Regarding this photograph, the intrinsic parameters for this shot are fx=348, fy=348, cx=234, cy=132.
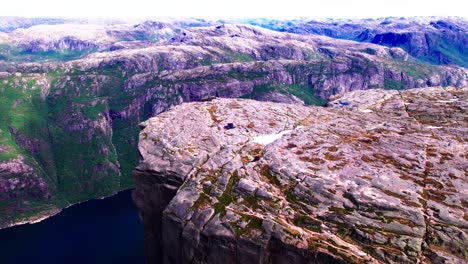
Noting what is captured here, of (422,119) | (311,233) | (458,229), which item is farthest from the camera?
(422,119)

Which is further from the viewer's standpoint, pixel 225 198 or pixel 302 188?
pixel 225 198

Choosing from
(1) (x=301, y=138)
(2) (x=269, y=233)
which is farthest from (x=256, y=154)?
(2) (x=269, y=233)

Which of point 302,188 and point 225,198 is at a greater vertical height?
point 302,188

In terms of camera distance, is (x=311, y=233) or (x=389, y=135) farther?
(x=389, y=135)

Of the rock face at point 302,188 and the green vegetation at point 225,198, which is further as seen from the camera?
the green vegetation at point 225,198

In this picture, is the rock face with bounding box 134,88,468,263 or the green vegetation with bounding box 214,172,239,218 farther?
the green vegetation with bounding box 214,172,239,218

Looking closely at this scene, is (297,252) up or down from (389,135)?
down

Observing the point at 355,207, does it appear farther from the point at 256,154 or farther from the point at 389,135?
the point at 389,135

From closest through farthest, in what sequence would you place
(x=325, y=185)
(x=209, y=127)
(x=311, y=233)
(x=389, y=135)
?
(x=311, y=233), (x=325, y=185), (x=389, y=135), (x=209, y=127)
